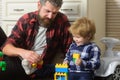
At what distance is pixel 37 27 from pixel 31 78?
0.33 meters

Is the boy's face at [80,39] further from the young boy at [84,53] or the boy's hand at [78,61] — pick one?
the boy's hand at [78,61]

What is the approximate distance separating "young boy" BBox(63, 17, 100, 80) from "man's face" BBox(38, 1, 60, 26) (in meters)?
0.17

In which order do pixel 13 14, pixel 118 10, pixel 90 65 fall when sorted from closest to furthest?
pixel 90 65, pixel 13 14, pixel 118 10

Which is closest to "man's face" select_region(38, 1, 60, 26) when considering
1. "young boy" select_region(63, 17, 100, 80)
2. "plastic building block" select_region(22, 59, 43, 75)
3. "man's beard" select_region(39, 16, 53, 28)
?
"man's beard" select_region(39, 16, 53, 28)

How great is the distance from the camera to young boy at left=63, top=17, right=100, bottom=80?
1.81 metres

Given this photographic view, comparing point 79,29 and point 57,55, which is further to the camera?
point 57,55

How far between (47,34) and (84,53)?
324 millimetres

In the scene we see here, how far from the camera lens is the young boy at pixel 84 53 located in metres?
1.81

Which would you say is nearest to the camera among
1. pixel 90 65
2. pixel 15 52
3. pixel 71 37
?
pixel 90 65

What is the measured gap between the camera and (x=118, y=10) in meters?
2.71

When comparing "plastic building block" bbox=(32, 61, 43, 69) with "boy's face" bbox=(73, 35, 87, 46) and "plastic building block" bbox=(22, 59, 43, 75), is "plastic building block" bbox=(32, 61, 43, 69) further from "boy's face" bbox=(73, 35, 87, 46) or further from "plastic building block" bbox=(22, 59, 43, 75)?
"boy's face" bbox=(73, 35, 87, 46)

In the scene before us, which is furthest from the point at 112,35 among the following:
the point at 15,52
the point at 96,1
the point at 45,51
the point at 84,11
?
the point at 15,52

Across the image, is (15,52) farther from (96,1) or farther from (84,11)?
(96,1)

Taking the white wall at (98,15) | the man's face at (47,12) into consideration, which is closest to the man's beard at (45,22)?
the man's face at (47,12)
